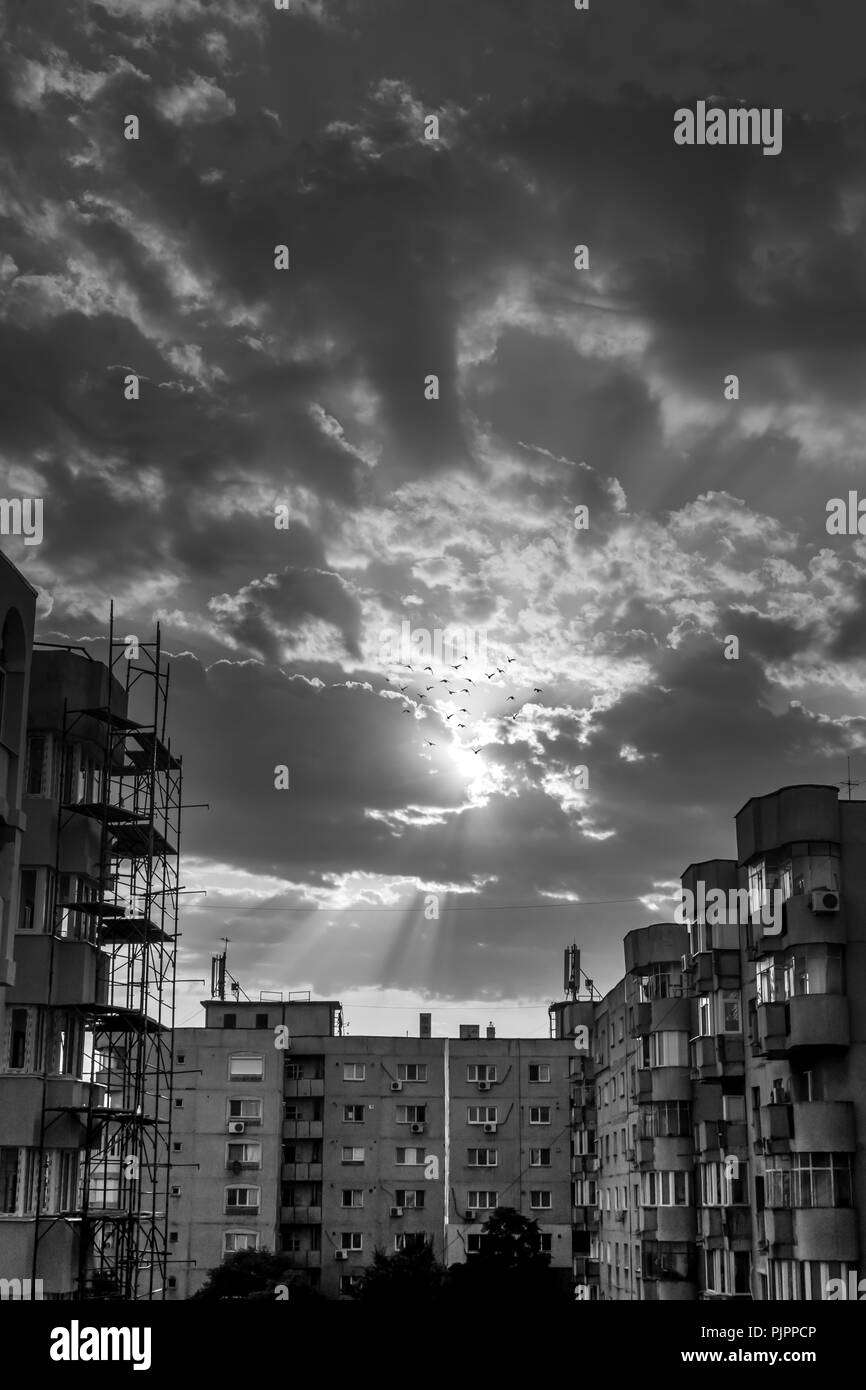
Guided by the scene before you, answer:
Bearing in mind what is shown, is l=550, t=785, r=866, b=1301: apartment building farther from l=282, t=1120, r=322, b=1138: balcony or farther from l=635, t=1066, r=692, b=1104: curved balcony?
l=282, t=1120, r=322, b=1138: balcony

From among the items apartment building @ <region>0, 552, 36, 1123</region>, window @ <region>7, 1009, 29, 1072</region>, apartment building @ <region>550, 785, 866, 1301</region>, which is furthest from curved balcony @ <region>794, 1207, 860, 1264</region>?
apartment building @ <region>0, 552, 36, 1123</region>

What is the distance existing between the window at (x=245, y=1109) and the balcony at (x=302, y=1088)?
8.57ft

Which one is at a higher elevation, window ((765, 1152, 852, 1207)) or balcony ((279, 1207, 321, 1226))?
window ((765, 1152, 852, 1207))

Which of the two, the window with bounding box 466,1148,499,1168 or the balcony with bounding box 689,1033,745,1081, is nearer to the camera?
the balcony with bounding box 689,1033,745,1081

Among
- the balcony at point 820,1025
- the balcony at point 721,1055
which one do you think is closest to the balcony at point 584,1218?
the balcony at point 721,1055

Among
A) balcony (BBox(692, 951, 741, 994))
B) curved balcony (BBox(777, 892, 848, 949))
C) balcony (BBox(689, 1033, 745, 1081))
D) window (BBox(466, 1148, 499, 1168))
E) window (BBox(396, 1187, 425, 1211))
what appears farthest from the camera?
window (BBox(466, 1148, 499, 1168))

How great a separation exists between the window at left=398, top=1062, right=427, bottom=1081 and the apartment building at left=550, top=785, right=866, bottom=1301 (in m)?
19.6

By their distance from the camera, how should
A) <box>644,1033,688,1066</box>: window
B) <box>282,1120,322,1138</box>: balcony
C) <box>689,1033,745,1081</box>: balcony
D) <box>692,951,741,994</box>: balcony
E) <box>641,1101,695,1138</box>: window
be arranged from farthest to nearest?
<box>282,1120,322,1138</box>: balcony → <box>644,1033,688,1066</box>: window → <box>641,1101,695,1138</box>: window → <box>692,951,741,994</box>: balcony → <box>689,1033,745,1081</box>: balcony

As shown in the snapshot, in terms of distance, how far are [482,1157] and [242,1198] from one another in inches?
594

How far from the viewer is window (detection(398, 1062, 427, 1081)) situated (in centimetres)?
9388

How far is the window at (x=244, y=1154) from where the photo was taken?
88.2m

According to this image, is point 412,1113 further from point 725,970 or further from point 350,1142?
point 725,970
